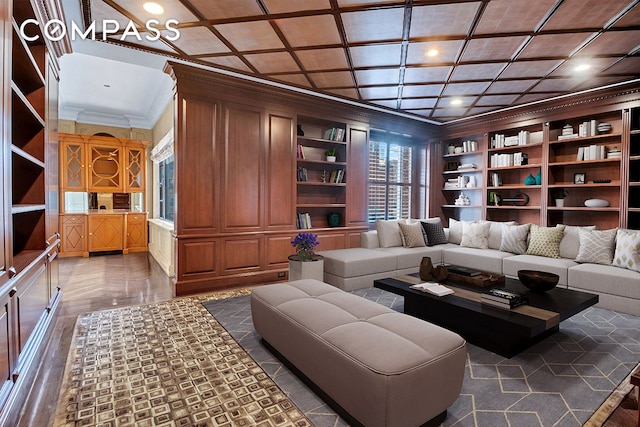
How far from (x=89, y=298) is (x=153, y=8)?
332 cm

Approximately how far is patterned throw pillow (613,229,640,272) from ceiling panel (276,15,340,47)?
3922 millimetres

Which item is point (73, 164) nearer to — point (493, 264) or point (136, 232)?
point (136, 232)

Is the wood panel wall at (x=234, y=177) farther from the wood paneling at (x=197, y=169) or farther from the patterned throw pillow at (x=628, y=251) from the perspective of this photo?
the patterned throw pillow at (x=628, y=251)

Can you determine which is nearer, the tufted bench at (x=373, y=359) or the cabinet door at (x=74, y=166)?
the tufted bench at (x=373, y=359)

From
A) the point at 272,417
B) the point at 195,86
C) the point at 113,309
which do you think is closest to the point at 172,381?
the point at 272,417

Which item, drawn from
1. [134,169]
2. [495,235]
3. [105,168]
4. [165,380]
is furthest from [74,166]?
[495,235]

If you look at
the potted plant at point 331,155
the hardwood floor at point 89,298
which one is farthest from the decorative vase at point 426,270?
the potted plant at point 331,155

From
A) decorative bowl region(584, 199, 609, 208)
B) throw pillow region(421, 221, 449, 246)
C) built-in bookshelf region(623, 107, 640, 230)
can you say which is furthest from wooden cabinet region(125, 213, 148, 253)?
Answer: built-in bookshelf region(623, 107, 640, 230)

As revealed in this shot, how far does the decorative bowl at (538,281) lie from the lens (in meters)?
2.74

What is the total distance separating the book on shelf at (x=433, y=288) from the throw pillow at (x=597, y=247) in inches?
92.8

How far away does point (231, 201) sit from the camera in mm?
4383

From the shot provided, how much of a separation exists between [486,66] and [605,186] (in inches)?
112

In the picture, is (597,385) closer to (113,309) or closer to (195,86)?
(113,309)

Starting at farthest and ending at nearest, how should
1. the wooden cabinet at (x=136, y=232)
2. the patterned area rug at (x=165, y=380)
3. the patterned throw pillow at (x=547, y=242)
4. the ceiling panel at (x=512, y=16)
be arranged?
the wooden cabinet at (x=136, y=232) < the patterned throw pillow at (x=547, y=242) < the ceiling panel at (x=512, y=16) < the patterned area rug at (x=165, y=380)
